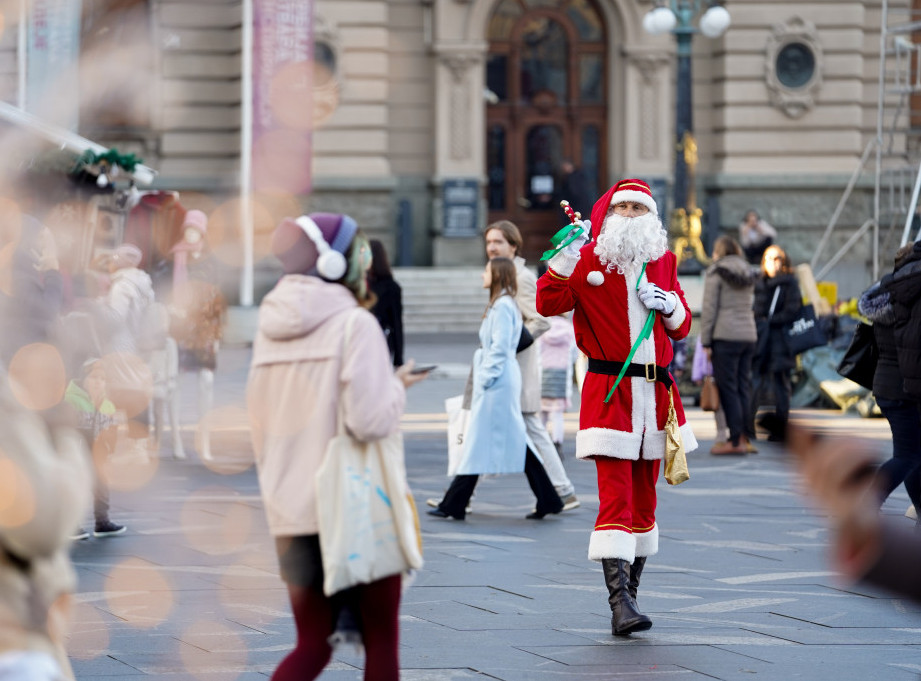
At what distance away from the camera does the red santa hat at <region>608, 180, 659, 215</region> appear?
22.3 feet

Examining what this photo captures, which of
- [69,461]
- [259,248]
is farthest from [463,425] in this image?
[259,248]

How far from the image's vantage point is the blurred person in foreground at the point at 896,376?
8.74 metres

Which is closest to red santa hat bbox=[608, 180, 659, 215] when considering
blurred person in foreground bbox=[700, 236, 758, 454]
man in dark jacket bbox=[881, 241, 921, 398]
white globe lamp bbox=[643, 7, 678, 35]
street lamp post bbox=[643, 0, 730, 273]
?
man in dark jacket bbox=[881, 241, 921, 398]

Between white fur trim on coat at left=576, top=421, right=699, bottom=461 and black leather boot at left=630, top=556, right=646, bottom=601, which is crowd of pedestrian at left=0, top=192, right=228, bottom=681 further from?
black leather boot at left=630, top=556, right=646, bottom=601

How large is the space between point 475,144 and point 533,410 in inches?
749

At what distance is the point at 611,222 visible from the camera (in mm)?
6676

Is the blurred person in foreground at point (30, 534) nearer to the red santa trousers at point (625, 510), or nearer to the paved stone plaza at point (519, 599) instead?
the paved stone plaza at point (519, 599)

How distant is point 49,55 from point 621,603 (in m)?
11.7

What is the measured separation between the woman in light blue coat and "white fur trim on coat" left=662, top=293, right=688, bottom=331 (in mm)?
2603

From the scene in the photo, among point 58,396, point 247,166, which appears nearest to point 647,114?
point 247,166

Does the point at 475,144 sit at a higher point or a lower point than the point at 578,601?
higher

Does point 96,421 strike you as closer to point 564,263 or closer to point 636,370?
point 564,263

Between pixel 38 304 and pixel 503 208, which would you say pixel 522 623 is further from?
pixel 503 208

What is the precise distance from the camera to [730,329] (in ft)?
41.6
